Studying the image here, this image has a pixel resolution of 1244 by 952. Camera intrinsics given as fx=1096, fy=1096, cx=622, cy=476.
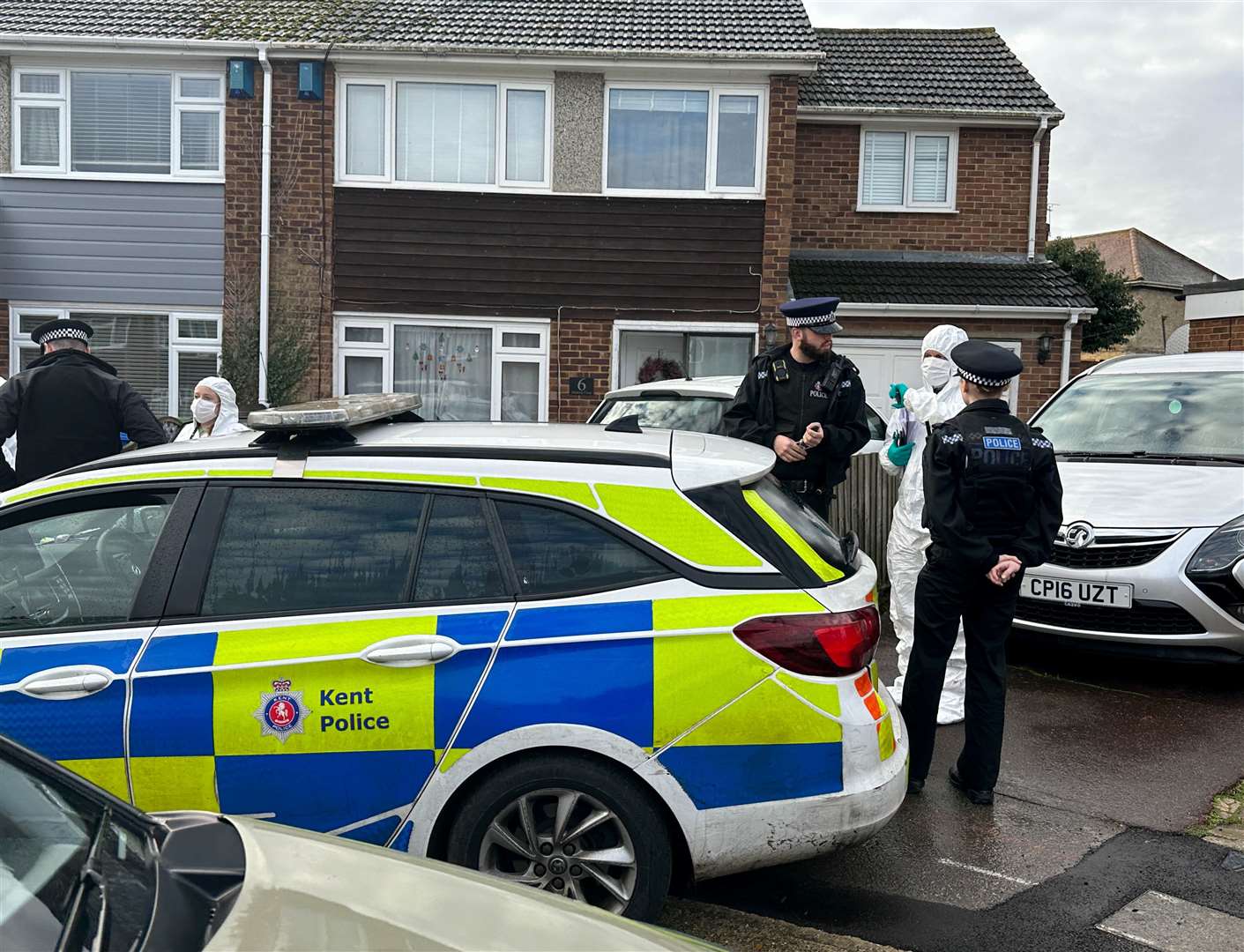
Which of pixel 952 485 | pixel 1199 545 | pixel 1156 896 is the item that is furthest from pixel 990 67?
pixel 1156 896

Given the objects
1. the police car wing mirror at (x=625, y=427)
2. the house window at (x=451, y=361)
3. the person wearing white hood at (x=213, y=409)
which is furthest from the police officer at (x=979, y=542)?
the house window at (x=451, y=361)

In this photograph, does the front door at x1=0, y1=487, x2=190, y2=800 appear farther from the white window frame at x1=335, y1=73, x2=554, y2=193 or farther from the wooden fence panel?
the white window frame at x1=335, y1=73, x2=554, y2=193

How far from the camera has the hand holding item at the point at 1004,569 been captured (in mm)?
4184

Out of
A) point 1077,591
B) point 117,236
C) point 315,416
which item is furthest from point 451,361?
point 315,416

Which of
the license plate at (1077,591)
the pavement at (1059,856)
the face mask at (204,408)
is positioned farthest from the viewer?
the face mask at (204,408)

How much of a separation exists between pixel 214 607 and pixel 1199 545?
482cm

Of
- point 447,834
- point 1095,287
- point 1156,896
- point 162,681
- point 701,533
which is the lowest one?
point 1156,896

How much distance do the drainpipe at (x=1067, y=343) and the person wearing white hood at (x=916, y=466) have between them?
368 inches

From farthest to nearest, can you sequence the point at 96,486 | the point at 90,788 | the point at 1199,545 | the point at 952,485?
the point at 1199,545 → the point at 952,485 → the point at 96,486 → the point at 90,788

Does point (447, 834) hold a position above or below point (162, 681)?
below

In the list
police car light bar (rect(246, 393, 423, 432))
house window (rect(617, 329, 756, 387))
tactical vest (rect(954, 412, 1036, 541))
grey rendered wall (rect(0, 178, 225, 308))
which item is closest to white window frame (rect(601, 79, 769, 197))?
house window (rect(617, 329, 756, 387))

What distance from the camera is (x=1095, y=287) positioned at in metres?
28.8

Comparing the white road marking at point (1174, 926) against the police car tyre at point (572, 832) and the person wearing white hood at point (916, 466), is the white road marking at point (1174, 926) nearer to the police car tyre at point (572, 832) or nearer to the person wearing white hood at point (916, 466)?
the police car tyre at point (572, 832)

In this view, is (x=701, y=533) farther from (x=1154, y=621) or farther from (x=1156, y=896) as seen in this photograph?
(x=1154, y=621)
